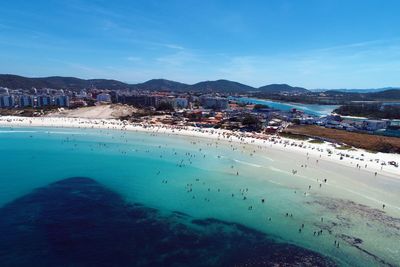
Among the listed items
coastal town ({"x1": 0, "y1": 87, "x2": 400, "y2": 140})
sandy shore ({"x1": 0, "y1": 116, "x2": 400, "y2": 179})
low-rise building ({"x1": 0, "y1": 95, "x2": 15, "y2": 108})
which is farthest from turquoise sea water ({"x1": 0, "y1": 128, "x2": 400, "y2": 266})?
low-rise building ({"x1": 0, "y1": 95, "x2": 15, "y2": 108})

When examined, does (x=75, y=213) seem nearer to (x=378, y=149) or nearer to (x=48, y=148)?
(x=48, y=148)

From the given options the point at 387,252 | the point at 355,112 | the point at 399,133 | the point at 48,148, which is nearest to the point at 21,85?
the point at 48,148

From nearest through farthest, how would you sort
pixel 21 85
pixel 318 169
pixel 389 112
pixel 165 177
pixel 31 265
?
1. pixel 31 265
2. pixel 165 177
3. pixel 318 169
4. pixel 389 112
5. pixel 21 85

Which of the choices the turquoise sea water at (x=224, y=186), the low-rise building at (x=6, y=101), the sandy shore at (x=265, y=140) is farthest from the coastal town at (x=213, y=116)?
the turquoise sea water at (x=224, y=186)

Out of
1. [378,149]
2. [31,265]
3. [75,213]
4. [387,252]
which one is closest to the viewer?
[31,265]

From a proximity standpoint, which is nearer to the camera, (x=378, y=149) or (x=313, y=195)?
(x=313, y=195)

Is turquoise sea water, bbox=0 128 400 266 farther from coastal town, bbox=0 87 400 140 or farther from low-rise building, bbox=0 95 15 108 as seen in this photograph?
low-rise building, bbox=0 95 15 108

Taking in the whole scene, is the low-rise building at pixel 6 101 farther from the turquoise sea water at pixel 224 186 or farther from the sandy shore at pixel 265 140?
the turquoise sea water at pixel 224 186
